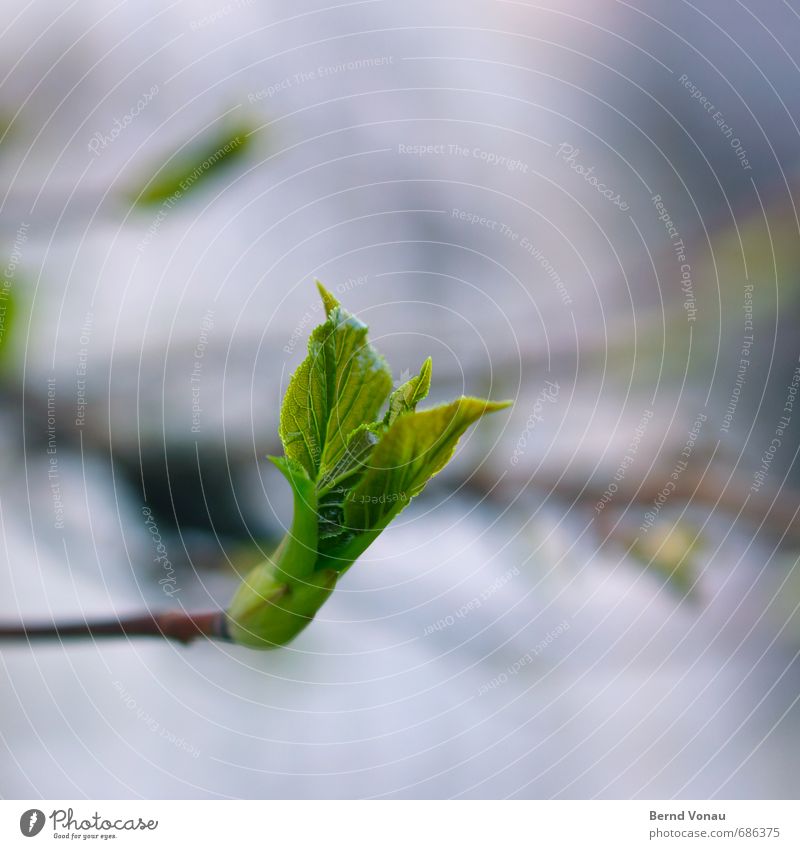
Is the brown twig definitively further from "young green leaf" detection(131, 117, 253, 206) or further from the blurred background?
"young green leaf" detection(131, 117, 253, 206)

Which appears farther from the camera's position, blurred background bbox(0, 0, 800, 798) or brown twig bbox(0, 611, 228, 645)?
blurred background bbox(0, 0, 800, 798)

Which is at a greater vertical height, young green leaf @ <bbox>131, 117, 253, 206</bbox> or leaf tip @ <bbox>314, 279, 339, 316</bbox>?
young green leaf @ <bbox>131, 117, 253, 206</bbox>

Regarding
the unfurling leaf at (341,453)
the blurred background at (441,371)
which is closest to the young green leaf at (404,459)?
the unfurling leaf at (341,453)
